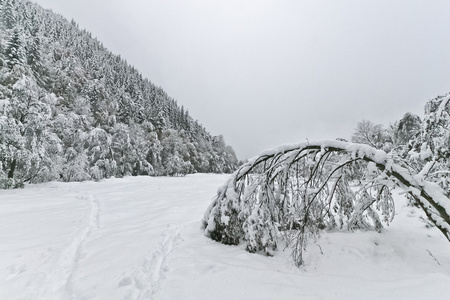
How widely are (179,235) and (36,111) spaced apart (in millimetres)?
13920

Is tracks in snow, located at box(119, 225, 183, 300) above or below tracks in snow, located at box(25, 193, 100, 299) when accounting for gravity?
above

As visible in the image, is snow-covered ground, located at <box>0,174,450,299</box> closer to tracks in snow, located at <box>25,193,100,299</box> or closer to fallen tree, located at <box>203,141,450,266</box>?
tracks in snow, located at <box>25,193,100,299</box>

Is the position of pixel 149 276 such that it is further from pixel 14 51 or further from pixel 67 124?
pixel 14 51

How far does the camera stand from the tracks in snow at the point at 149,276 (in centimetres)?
297

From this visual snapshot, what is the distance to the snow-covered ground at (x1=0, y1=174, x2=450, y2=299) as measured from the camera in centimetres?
301

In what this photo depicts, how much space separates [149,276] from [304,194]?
2.90 meters

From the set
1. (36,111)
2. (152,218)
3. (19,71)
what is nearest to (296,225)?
(152,218)

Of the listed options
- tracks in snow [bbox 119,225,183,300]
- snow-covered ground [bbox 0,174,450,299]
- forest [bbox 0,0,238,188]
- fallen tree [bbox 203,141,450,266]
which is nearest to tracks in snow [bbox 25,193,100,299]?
snow-covered ground [bbox 0,174,450,299]

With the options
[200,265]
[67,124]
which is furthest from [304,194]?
[67,124]

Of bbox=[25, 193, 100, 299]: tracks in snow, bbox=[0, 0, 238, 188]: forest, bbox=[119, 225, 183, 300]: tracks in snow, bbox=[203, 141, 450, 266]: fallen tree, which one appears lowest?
bbox=[25, 193, 100, 299]: tracks in snow

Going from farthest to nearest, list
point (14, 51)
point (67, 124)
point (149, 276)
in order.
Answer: point (14, 51)
point (67, 124)
point (149, 276)

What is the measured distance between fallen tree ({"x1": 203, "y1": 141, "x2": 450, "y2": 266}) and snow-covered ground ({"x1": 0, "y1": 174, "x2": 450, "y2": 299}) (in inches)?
17.3

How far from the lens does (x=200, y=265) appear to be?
3734 millimetres

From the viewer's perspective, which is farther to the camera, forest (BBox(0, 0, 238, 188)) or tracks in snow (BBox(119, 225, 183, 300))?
forest (BBox(0, 0, 238, 188))
